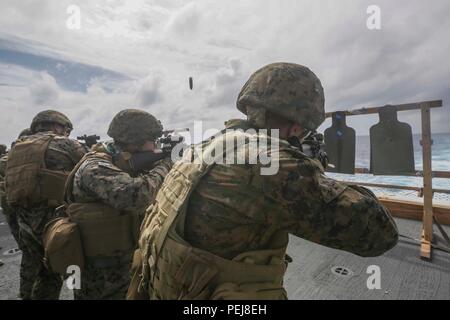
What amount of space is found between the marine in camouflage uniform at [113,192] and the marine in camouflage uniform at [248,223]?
928 millimetres

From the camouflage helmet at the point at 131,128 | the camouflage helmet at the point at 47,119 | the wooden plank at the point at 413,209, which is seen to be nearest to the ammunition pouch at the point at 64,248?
the camouflage helmet at the point at 131,128

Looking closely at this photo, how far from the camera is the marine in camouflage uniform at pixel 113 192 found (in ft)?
7.24

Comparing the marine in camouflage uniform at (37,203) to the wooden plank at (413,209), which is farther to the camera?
the wooden plank at (413,209)

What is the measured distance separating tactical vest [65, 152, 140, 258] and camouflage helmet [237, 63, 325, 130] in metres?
1.52

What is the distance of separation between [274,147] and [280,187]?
0.60 feet

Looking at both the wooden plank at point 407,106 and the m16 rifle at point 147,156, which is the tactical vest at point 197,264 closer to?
the m16 rifle at point 147,156

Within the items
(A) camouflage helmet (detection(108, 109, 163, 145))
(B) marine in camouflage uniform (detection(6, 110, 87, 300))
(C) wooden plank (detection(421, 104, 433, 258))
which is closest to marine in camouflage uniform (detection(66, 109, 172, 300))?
(A) camouflage helmet (detection(108, 109, 163, 145))

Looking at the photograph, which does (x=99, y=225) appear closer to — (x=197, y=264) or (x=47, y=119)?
(x=197, y=264)

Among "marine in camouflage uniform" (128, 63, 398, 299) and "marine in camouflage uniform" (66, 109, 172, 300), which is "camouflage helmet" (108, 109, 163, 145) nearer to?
"marine in camouflage uniform" (66, 109, 172, 300)

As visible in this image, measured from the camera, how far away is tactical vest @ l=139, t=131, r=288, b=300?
1231 millimetres

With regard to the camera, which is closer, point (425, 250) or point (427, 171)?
point (425, 250)

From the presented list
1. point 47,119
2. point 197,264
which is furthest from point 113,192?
point 47,119

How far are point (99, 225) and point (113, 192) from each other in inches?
15.6

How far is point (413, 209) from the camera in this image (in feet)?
16.7
